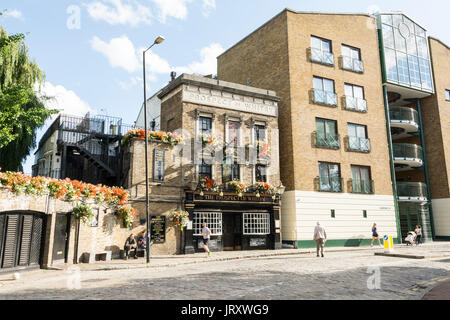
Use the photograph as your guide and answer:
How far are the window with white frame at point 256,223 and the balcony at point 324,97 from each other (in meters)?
9.05

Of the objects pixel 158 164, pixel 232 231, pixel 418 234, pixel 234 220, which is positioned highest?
pixel 158 164

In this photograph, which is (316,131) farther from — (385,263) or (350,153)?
(385,263)

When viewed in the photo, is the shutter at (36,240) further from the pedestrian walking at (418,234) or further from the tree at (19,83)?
the pedestrian walking at (418,234)

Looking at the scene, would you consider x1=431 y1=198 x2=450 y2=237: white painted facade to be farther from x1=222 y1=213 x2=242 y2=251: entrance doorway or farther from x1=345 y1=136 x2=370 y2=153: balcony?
x1=222 y1=213 x2=242 y2=251: entrance doorway

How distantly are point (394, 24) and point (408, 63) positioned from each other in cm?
358

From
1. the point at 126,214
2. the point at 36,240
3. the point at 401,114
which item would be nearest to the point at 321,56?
the point at 401,114

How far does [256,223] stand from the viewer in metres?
22.2

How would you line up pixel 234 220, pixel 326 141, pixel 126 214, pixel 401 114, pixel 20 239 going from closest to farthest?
pixel 20 239 → pixel 126 214 → pixel 234 220 → pixel 326 141 → pixel 401 114

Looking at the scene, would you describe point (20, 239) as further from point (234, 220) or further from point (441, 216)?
point (441, 216)

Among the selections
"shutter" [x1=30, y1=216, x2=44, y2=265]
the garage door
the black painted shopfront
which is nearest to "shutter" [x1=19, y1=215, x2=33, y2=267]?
the garage door

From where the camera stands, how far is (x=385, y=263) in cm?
1457

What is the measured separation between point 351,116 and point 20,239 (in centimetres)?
2274

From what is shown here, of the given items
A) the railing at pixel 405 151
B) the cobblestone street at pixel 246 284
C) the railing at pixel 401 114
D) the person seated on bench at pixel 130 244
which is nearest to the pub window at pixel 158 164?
the person seated on bench at pixel 130 244

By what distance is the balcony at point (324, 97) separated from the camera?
25266 millimetres
